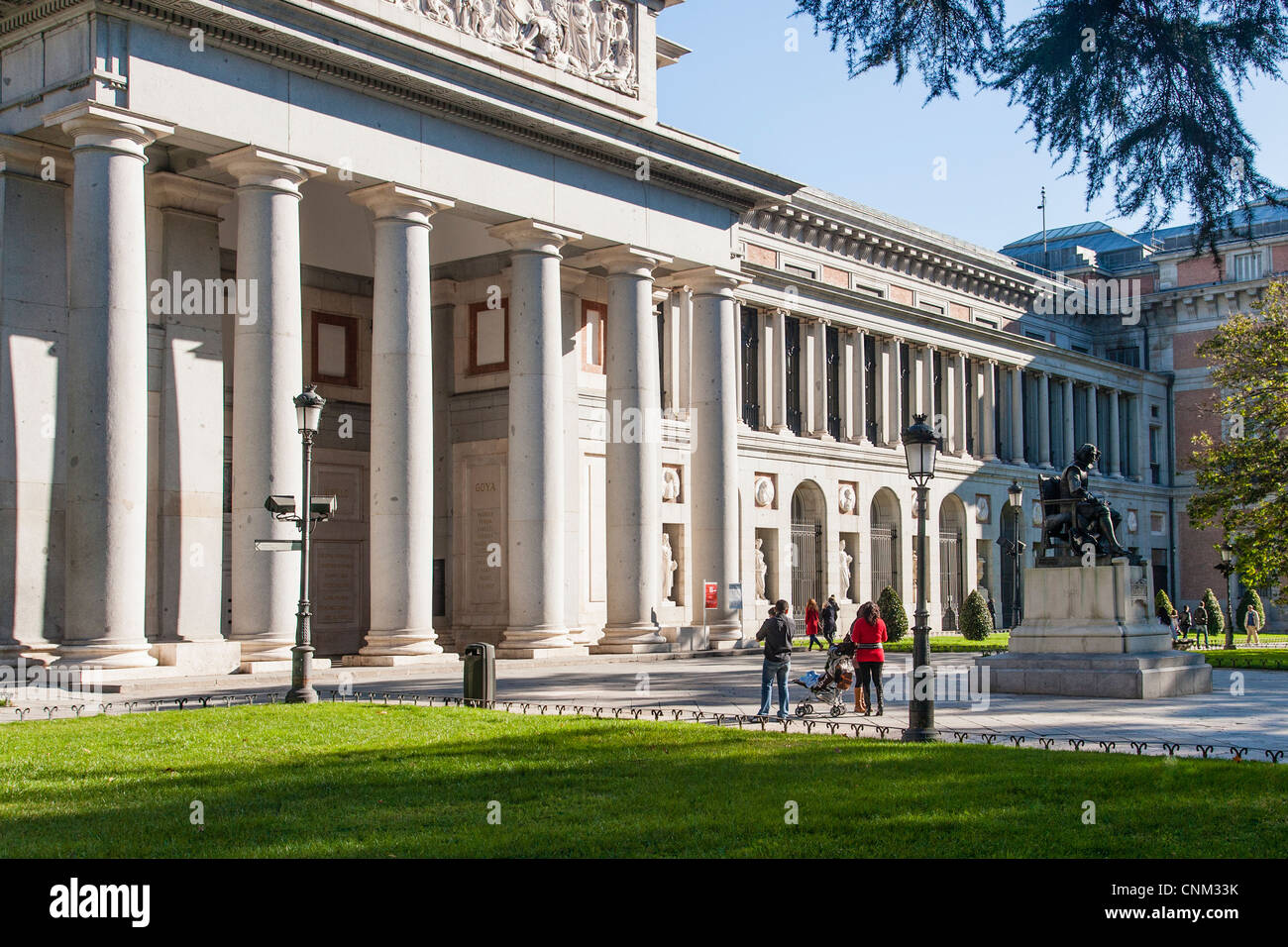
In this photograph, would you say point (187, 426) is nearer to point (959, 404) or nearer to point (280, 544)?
point (280, 544)

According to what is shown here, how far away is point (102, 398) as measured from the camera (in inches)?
930

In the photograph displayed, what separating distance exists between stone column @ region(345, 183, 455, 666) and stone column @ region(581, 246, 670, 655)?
656 centimetres

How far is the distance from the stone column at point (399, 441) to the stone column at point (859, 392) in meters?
31.7

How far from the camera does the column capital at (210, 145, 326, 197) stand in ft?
85.5

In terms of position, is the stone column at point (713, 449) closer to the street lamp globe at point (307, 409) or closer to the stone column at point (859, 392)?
the street lamp globe at point (307, 409)

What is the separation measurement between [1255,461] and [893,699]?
2067 centimetres

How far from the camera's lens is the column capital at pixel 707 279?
120ft

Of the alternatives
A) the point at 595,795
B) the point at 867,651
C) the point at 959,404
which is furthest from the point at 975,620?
the point at 595,795

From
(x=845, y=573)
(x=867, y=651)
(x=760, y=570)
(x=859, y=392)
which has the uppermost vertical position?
(x=859, y=392)

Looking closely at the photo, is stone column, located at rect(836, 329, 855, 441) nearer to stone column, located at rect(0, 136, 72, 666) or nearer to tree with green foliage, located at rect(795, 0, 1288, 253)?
stone column, located at rect(0, 136, 72, 666)
